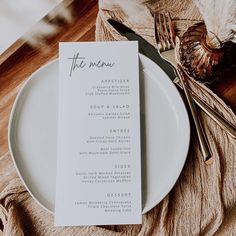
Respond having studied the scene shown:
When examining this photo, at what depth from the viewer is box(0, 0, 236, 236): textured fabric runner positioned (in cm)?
51

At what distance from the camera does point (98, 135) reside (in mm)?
517

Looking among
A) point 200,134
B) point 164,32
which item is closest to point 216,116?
point 200,134

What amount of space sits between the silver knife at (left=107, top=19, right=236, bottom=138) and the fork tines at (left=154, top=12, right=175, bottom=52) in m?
0.01

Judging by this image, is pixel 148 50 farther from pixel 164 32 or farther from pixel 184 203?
pixel 184 203

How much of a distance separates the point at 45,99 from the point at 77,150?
0.08 meters

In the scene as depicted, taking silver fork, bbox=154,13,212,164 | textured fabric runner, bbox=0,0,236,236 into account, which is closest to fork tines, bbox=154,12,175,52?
silver fork, bbox=154,13,212,164

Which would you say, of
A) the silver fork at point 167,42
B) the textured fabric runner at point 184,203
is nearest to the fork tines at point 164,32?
the silver fork at point 167,42

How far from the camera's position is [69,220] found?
50 cm

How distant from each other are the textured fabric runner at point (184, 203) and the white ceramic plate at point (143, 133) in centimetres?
3

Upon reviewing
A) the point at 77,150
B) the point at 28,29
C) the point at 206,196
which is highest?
the point at 28,29

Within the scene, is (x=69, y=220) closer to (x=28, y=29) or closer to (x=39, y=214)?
(x=39, y=214)

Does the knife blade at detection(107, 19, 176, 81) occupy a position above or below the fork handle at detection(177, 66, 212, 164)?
above

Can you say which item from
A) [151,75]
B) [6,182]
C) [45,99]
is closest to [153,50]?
[151,75]

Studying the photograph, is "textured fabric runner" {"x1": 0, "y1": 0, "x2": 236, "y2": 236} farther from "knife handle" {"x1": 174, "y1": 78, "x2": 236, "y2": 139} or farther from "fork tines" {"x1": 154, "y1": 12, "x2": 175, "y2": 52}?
"fork tines" {"x1": 154, "y1": 12, "x2": 175, "y2": 52}
